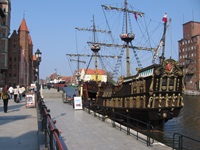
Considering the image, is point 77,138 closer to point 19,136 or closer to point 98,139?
point 98,139

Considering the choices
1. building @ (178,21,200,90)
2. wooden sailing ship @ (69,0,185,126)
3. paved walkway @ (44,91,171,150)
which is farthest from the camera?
building @ (178,21,200,90)

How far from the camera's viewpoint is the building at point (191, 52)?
9844cm

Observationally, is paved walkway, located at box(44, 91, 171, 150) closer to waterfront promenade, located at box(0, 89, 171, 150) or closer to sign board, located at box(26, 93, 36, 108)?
waterfront promenade, located at box(0, 89, 171, 150)

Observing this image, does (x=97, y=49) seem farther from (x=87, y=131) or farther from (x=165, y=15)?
(x=87, y=131)

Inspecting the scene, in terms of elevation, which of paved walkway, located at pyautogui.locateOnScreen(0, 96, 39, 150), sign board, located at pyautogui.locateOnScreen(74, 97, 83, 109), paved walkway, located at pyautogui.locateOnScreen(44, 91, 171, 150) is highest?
sign board, located at pyautogui.locateOnScreen(74, 97, 83, 109)

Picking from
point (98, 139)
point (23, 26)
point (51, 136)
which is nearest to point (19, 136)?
point (98, 139)

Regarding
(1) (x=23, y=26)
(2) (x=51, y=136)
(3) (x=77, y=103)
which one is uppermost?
(1) (x=23, y=26)

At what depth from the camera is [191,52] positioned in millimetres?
101250

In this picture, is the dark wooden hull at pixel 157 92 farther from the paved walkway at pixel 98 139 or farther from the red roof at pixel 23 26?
the red roof at pixel 23 26

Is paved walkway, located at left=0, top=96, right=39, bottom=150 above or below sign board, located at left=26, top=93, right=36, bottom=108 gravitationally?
below

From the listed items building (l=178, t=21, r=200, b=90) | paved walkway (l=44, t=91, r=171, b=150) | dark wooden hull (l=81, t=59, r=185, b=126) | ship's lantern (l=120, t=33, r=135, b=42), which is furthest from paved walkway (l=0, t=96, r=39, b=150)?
building (l=178, t=21, r=200, b=90)

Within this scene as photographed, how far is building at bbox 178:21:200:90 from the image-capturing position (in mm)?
98438

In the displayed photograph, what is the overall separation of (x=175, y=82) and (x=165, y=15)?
1092 centimetres

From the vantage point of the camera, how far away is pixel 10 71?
80.1 metres
